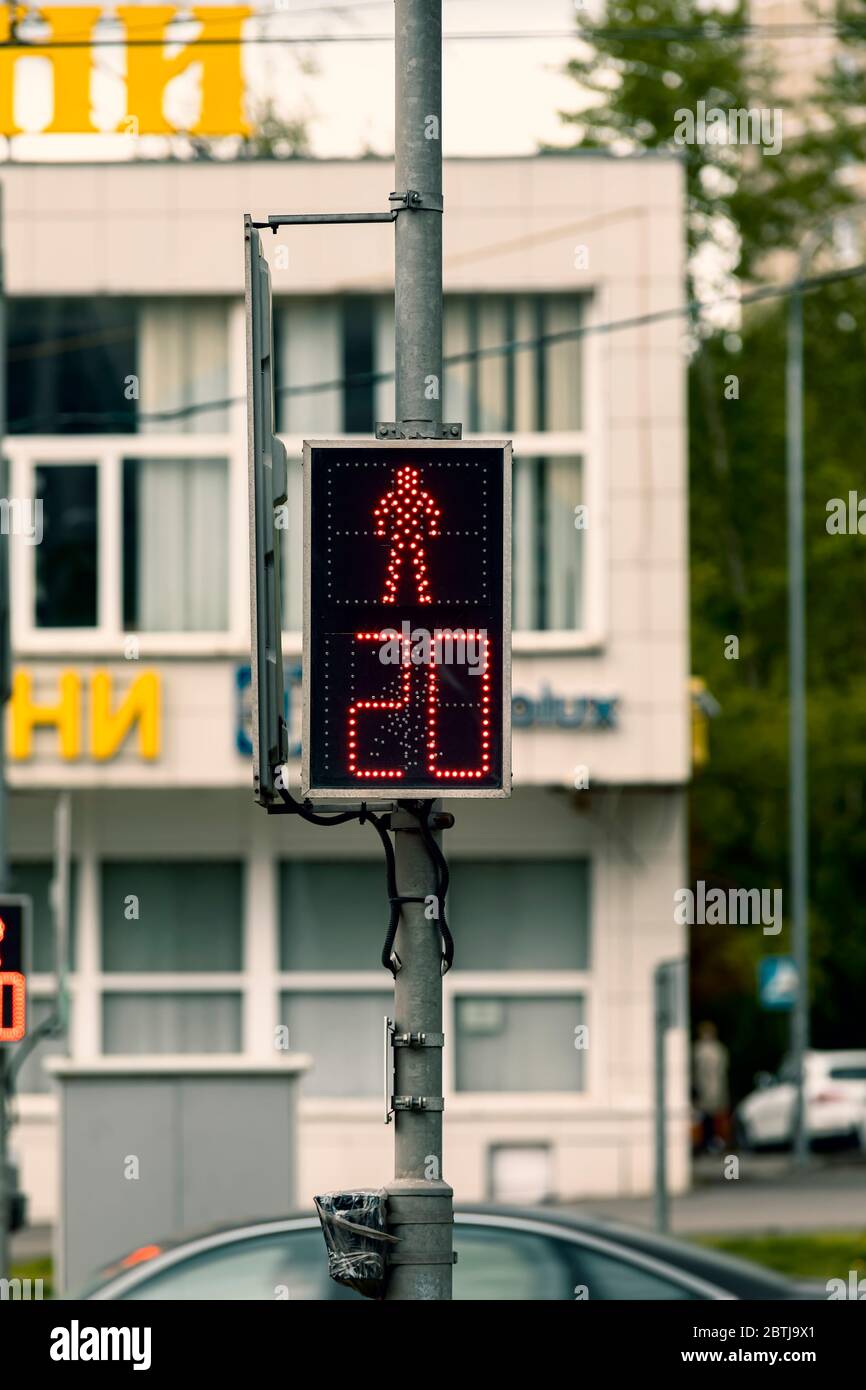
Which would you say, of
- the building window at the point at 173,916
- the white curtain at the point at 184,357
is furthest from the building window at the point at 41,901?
the white curtain at the point at 184,357

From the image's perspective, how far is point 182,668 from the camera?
21281 millimetres

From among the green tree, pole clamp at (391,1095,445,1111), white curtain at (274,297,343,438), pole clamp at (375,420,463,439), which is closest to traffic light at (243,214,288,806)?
pole clamp at (375,420,463,439)

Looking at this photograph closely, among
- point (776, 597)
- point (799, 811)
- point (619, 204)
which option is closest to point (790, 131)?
point (776, 597)

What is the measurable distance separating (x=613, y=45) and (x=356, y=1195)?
119ft

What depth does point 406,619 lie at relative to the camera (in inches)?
235

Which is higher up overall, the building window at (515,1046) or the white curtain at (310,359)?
the white curtain at (310,359)

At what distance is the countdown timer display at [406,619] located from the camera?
589 cm

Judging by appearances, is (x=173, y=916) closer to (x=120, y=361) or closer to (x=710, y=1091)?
(x=120, y=361)

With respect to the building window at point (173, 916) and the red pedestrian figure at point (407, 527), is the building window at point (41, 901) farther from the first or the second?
the red pedestrian figure at point (407, 527)

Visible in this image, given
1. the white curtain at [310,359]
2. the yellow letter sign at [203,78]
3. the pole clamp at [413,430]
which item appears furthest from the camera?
the white curtain at [310,359]

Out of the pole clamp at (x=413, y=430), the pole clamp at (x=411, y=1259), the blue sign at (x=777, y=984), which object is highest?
the pole clamp at (x=413, y=430)

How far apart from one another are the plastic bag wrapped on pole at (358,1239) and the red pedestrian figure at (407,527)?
4.80 ft

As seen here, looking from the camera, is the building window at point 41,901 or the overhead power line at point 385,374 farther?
the building window at point 41,901

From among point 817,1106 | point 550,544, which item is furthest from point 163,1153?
point 817,1106
